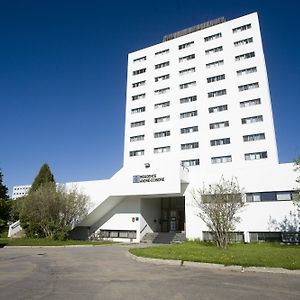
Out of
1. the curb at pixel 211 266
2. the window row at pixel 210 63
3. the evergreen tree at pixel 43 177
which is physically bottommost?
the curb at pixel 211 266

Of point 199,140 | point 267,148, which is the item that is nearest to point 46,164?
point 199,140

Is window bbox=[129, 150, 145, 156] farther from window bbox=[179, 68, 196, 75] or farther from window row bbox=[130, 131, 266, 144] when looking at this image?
window bbox=[179, 68, 196, 75]

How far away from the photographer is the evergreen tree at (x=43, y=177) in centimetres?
3582

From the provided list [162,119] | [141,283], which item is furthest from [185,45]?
[141,283]

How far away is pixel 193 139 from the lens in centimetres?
4184

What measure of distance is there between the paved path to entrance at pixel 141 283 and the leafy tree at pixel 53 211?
17.9 m

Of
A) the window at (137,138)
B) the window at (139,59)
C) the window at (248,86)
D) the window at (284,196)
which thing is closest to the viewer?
the window at (284,196)

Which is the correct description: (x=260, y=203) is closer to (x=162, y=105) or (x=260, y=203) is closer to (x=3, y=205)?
(x=3, y=205)

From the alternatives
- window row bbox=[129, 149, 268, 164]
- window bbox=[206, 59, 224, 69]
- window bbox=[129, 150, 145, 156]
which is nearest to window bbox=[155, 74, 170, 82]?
window bbox=[206, 59, 224, 69]

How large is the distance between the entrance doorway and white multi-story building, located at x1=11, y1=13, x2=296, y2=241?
0.12 metres

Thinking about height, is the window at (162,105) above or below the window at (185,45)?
below

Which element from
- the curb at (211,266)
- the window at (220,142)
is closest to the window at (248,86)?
the window at (220,142)

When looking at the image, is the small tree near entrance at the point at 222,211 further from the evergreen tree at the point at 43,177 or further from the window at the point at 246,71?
the window at the point at 246,71

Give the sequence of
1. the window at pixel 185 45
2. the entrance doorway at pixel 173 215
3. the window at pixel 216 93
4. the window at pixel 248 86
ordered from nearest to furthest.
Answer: the entrance doorway at pixel 173 215, the window at pixel 248 86, the window at pixel 216 93, the window at pixel 185 45
